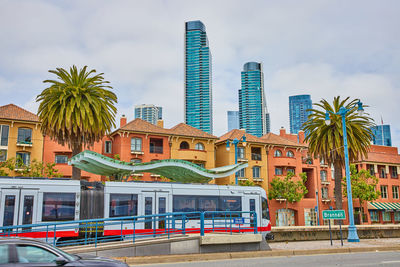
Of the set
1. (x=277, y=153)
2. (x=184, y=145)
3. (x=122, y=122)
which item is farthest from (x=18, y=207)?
(x=277, y=153)

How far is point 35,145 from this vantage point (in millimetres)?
43844

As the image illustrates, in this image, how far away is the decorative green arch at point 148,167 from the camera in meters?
22.3

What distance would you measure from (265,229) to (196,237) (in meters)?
9.51

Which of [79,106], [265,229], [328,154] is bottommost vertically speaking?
[265,229]

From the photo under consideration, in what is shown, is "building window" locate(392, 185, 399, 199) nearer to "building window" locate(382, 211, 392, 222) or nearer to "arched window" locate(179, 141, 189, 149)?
"building window" locate(382, 211, 392, 222)

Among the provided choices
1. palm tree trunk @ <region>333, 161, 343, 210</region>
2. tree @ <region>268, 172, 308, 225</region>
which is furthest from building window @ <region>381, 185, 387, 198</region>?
palm tree trunk @ <region>333, 161, 343, 210</region>

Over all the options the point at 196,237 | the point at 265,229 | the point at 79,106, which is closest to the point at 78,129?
the point at 79,106

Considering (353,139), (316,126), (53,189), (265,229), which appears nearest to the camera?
(53,189)

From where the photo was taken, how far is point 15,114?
4381 centimetres

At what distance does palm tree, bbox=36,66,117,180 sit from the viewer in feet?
95.2

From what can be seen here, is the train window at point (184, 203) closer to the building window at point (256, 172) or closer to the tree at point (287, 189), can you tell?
the tree at point (287, 189)

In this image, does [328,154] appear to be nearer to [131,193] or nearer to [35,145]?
[131,193]

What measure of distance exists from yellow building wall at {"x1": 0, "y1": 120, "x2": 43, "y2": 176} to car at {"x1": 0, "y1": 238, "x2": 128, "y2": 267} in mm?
37540

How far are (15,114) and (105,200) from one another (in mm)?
28482
